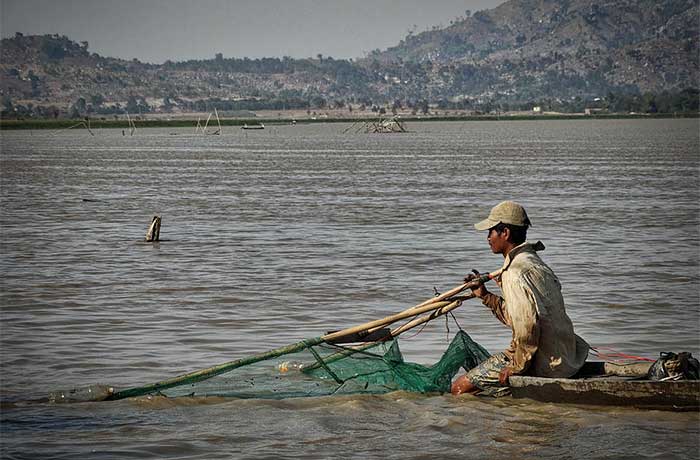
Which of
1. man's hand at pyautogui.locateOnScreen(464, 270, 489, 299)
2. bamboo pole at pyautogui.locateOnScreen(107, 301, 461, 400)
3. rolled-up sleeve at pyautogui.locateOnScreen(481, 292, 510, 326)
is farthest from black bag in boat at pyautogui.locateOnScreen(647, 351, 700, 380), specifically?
bamboo pole at pyautogui.locateOnScreen(107, 301, 461, 400)

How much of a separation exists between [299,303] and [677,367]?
6840mm

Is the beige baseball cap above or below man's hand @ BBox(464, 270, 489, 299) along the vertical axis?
above

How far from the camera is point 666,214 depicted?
92.3 feet

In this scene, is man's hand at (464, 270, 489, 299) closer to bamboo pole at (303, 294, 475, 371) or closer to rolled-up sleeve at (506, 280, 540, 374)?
rolled-up sleeve at (506, 280, 540, 374)

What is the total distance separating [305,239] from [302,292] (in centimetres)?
713

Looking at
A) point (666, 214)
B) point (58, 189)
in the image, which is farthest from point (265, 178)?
point (666, 214)

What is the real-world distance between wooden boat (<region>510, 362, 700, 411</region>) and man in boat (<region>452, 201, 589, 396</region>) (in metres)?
0.10

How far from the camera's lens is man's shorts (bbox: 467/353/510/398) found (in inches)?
364

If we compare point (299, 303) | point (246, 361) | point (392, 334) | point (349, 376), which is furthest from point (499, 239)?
point (299, 303)

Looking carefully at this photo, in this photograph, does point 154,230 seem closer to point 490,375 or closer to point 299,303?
point 299,303

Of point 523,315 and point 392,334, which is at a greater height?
point 523,315

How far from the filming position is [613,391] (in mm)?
9109

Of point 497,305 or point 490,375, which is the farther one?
point 490,375

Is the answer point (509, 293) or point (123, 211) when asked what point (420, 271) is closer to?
point (509, 293)
